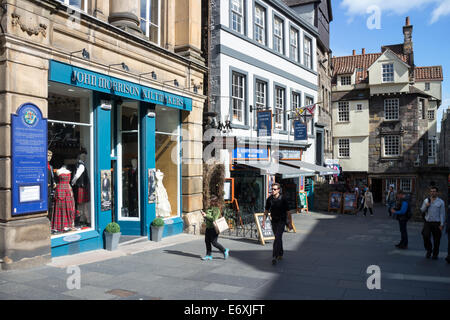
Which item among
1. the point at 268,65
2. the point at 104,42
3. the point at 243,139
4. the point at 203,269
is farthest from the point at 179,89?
the point at 268,65

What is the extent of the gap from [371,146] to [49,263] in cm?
3202

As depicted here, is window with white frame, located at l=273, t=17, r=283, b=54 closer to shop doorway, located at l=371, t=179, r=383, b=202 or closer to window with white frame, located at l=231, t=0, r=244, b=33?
window with white frame, located at l=231, t=0, r=244, b=33

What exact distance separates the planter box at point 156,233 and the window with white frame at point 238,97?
278 inches

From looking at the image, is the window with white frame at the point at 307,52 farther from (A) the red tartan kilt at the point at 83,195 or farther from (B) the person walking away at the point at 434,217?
(A) the red tartan kilt at the point at 83,195

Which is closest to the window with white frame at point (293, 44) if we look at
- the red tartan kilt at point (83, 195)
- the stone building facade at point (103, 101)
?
the stone building facade at point (103, 101)

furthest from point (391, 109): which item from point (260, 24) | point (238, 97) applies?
point (238, 97)

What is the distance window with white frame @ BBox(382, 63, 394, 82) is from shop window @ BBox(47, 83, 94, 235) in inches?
1219

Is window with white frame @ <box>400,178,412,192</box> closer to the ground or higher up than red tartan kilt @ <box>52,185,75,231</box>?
closer to the ground

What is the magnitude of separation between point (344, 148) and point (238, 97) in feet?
69.8

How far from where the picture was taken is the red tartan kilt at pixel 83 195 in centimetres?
987

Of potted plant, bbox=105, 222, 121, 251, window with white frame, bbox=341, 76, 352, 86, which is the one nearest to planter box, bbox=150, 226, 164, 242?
potted plant, bbox=105, 222, 121, 251

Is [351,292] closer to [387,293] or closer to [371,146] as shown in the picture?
A: [387,293]

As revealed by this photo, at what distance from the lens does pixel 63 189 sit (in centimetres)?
948

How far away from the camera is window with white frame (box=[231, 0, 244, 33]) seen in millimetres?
17141
